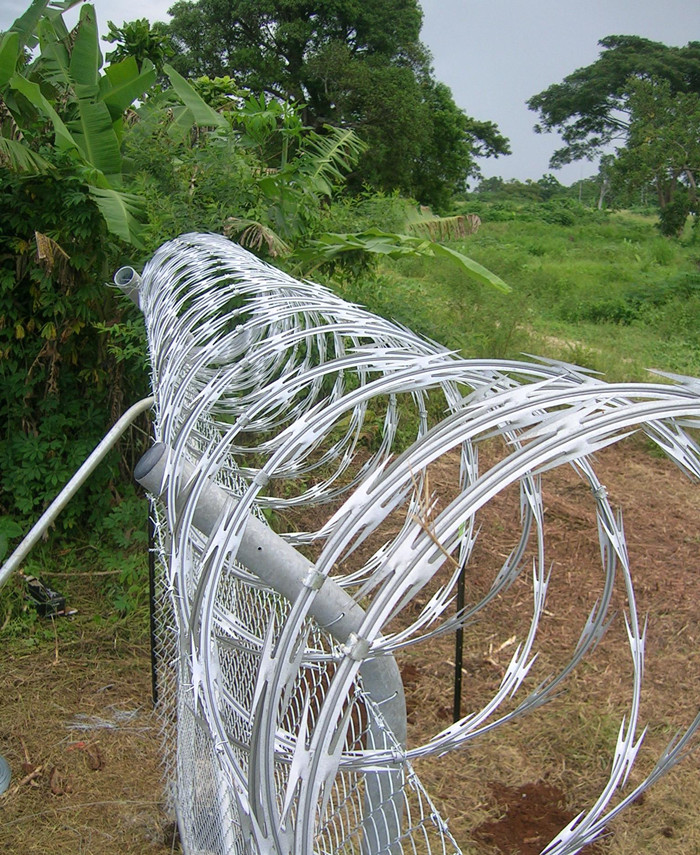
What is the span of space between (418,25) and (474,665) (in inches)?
1009

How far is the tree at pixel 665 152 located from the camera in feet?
64.8

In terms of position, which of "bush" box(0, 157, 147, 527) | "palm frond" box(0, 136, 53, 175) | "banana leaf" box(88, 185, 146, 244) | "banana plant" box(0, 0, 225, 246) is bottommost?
"bush" box(0, 157, 147, 527)

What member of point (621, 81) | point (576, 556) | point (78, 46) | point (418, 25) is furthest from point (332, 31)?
point (576, 556)

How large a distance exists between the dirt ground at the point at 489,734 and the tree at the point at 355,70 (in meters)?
17.8

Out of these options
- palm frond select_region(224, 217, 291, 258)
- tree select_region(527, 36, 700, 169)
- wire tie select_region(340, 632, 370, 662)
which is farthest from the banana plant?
tree select_region(527, 36, 700, 169)

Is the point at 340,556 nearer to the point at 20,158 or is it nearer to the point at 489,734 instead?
the point at 489,734

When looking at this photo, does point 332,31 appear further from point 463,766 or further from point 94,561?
point 463,766

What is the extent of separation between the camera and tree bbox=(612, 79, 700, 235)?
1977 cm

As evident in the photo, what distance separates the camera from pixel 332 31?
2472 centimetres

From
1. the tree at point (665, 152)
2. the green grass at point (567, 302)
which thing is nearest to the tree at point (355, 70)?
the green grass at point (567, 302)

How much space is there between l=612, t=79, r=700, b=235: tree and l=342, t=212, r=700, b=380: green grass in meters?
1.25

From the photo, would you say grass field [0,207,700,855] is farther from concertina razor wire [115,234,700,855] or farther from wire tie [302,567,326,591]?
wire tie [302,567,326,591]

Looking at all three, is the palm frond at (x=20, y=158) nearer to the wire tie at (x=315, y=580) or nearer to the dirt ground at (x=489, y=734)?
the dirt ground at (x=489, y=734)

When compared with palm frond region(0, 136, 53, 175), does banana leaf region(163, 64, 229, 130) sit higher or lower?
higher
